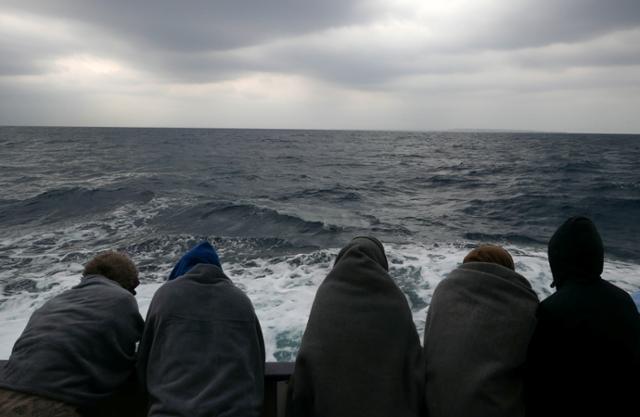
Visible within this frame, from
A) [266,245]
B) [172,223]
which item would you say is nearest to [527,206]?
[266,245]

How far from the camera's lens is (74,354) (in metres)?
2.20

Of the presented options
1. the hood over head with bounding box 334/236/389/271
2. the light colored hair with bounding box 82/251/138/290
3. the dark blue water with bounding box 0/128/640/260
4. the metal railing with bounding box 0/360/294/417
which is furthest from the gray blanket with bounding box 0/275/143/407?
the dark blue water with bounding box 0/128/640/260

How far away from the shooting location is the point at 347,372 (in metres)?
1.96

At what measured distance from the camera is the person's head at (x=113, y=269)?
276 cm

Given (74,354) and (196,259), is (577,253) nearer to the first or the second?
(196,259)

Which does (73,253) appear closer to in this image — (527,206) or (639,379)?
(639,379)

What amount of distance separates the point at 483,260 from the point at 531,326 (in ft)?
1.59

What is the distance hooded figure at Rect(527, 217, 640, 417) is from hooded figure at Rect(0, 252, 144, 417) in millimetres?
2158

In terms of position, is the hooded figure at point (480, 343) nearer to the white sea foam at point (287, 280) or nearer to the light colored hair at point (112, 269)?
the light colored hair at point (112, 269)

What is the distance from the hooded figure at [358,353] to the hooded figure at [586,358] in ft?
1.83

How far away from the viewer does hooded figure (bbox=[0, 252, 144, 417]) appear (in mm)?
2088

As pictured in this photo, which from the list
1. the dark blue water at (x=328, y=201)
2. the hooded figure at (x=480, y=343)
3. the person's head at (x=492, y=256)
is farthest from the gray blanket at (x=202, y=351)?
the dark blue water at (x=328, y=201)

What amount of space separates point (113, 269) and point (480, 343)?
2.20m

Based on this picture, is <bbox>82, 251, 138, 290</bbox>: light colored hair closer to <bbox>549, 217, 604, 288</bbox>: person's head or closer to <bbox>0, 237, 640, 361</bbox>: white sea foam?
<bbox>549, 217, 604, 288</bbox>: person's head
